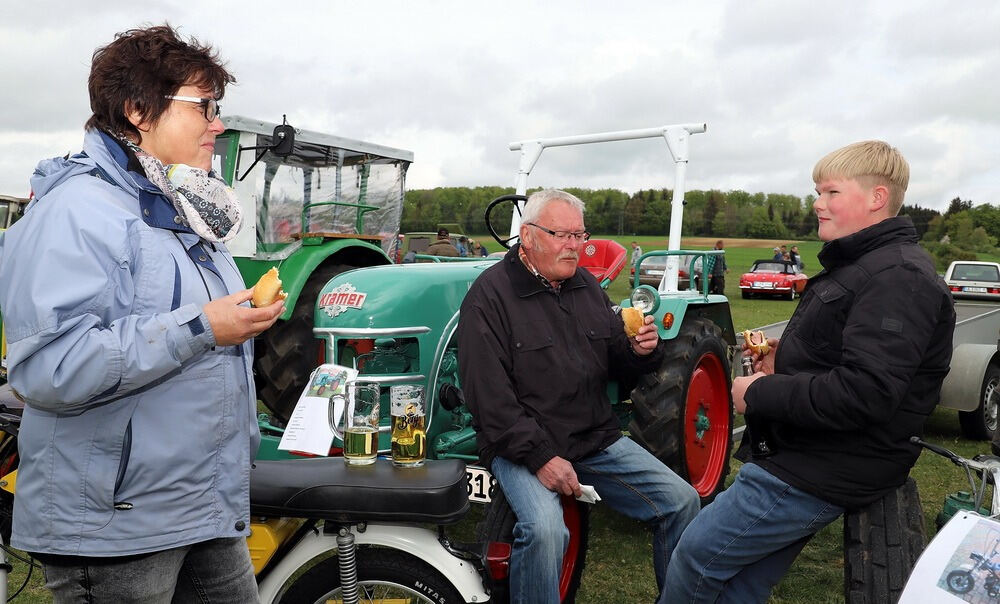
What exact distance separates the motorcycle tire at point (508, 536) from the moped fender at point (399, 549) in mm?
88

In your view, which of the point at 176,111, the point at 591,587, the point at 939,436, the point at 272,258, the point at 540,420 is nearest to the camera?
the point at 176,111

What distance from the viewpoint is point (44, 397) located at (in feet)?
4.11

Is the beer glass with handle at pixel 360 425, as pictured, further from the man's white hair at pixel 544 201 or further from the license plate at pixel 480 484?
the man's white hair at pixel 544 201

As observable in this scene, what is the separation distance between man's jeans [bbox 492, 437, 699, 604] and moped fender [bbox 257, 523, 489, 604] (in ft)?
1.05

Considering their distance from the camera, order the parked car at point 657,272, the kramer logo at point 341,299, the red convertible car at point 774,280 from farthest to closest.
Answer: the red convertible car at point 774,280
the parked car at point 657,272
the kramer logo at point 341,299

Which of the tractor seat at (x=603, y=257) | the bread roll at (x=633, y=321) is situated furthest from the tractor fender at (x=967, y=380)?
the bread roll at (x=633, y=321)

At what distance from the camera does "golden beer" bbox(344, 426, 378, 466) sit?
2.06 meters

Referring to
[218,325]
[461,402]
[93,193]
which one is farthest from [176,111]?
[461,402]

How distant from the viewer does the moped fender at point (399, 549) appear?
2.00m

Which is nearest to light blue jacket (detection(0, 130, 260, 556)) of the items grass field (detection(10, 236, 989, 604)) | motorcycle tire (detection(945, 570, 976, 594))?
motorcycle tire (detection(945, 570, 976, 594))

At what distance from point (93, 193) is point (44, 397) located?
36 cm

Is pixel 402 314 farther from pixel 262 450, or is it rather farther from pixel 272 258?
pixel 272 258

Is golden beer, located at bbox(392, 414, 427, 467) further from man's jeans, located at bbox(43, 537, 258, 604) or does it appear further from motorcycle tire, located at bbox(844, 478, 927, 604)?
motorcycle tire, located at bbox(844, 478, 927, 604)

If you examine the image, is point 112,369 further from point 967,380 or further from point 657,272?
point 657,272
